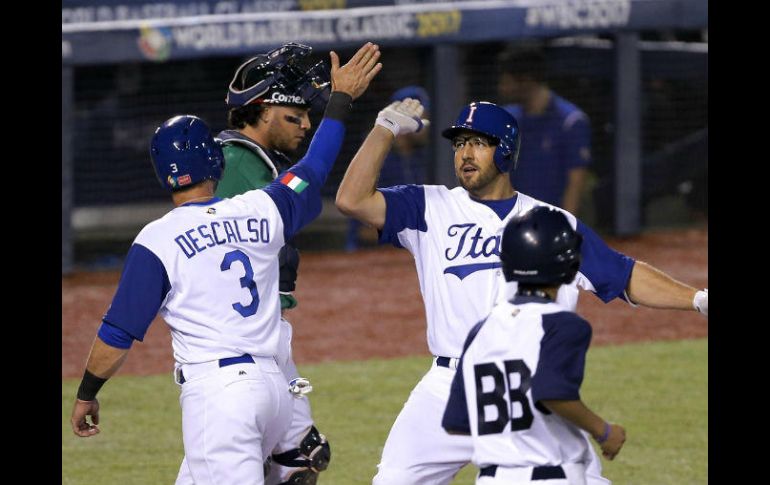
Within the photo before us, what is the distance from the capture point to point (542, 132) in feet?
41.7

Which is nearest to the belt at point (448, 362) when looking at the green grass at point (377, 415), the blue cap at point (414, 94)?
the green grass at point (377, 415)

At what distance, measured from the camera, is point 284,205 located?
472cm

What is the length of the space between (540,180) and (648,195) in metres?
1.65

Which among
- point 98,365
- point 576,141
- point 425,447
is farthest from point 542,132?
point 98,365

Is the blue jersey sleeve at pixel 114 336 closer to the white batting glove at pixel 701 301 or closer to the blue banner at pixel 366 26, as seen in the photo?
the white batting glove at pixel 701 301

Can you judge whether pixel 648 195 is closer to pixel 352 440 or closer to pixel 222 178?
pixel 352 440

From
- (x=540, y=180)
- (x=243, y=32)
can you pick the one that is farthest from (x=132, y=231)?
(x=540, y=180)

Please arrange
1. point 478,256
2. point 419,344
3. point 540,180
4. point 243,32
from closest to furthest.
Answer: point 478,256 → point 419,344 → point 243,32 → point 540,180

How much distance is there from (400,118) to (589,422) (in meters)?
1.58

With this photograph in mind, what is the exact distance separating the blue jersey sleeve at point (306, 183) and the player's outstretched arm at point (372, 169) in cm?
10

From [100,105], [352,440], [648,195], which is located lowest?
[352,440]

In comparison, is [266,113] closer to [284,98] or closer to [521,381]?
[284,98]

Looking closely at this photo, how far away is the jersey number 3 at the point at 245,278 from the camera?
4.52 m

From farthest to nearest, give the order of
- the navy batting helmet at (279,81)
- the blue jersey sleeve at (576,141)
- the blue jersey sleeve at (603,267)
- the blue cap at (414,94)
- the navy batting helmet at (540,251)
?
the blue cap at (414,94), the blue jersey sleeve at (576,141), the navy batting helmet at (279,81), the blue jersey sleeve at (603,267), the navy batting helmet at (540,251)
